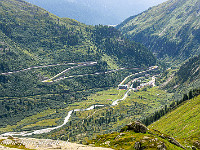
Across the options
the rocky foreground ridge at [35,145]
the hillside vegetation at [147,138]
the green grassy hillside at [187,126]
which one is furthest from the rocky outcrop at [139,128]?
the rocky foreground ridge at [35,145]

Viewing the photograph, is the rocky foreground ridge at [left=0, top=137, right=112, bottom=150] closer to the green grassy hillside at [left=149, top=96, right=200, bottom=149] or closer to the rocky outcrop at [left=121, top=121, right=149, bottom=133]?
the rocky outcrop at [left=121, top=121, right=149, bottom=133]

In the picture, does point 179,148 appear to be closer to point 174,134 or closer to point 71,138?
point 174,134

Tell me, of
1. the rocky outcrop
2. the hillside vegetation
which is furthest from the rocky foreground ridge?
the rocky outcrop

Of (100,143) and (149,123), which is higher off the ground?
(100,143)

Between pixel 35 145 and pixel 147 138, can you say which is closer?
pixel 35 145

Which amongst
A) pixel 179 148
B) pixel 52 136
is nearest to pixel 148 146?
pixel 179 148

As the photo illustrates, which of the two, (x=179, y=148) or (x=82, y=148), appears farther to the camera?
(x=179, y=148)

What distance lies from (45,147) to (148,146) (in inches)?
1214

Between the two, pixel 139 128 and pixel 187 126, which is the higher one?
pixel 139 128

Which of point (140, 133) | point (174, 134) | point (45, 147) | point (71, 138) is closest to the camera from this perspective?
point (45, 147)

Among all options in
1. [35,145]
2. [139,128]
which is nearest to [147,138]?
[139,128]

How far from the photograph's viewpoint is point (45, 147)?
243 ft

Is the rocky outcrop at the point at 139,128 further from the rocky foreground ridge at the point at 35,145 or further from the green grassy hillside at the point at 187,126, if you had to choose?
the rocky foreground ridge at the point at 35,145

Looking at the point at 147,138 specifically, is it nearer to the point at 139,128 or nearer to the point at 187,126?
the point at 139,128
